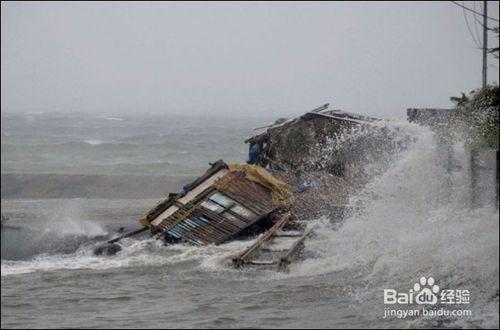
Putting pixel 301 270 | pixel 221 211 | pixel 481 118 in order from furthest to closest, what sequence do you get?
pixel 481 118
pixel 221 211
pixel 301 270

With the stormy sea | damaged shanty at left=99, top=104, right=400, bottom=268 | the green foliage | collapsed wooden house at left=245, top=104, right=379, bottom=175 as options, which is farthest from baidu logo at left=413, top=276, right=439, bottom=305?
collapsed wooden house at left=245, top=104, right=379, bottom=175

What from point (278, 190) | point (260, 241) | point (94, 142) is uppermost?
point (94, 142)

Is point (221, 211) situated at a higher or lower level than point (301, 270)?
higher

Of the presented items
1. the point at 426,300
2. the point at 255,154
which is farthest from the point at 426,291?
the point at 255,154

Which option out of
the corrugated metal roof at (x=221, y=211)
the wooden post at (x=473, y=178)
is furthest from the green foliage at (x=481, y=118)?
the corrugated metal roof at (x=221, y=211)

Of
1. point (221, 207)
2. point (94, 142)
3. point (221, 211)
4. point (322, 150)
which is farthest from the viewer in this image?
point (94, 142)

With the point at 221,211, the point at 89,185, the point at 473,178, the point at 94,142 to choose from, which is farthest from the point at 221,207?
the point at 94,142

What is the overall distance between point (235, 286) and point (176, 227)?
4.72m

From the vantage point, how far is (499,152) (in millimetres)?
10930

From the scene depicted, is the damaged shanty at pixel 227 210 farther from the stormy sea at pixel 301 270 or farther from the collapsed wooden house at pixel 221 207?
the stormy sea at pixel 301 270

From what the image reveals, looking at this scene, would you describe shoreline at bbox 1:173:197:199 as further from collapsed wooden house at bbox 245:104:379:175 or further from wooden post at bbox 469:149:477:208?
wooden post at bbox 469:149:477:208

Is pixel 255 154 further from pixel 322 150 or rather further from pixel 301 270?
pixel 301 270

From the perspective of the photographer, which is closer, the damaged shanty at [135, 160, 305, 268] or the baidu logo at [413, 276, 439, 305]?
the baidu logo at [413, 276, 439, 305]

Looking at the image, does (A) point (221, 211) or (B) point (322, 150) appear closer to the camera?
(A) point (221, 211)
